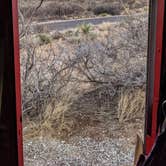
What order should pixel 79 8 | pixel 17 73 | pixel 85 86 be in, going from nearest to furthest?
pixel 17 73
pixel 79 8
pixel 85 86

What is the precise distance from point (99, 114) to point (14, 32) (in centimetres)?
74

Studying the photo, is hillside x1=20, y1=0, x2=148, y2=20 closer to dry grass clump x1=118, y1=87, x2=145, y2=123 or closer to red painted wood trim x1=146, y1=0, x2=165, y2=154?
red painted wood trim x1=146, y1=0, x2=165, y2=154

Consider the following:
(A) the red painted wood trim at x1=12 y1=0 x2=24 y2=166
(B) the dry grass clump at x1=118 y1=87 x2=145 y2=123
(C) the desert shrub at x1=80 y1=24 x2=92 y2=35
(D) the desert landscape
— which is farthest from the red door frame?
(B) the dry grass clump at x1=118 y1=87 x2=145 y2=123

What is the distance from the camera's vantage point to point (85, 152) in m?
2.00

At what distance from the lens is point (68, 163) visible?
196 cm

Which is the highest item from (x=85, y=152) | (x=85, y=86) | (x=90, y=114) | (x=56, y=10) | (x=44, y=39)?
(x=56, y=10)

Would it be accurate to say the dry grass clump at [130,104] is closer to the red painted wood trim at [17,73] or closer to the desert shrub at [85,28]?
the desert shrub at [85,28]

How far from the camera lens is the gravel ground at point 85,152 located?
1962 mm

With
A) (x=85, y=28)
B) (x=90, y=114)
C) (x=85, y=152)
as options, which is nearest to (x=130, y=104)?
(x=90, y=114)

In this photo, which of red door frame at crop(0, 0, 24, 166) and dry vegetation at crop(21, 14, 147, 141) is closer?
red door frame at crop(0, 0, 24, 166)

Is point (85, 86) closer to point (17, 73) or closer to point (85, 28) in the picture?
point (85, 28)

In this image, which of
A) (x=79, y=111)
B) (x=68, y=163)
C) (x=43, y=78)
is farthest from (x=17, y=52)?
(x=68, y=163)

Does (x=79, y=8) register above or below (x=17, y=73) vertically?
above

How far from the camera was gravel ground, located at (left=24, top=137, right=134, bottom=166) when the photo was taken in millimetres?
1962
